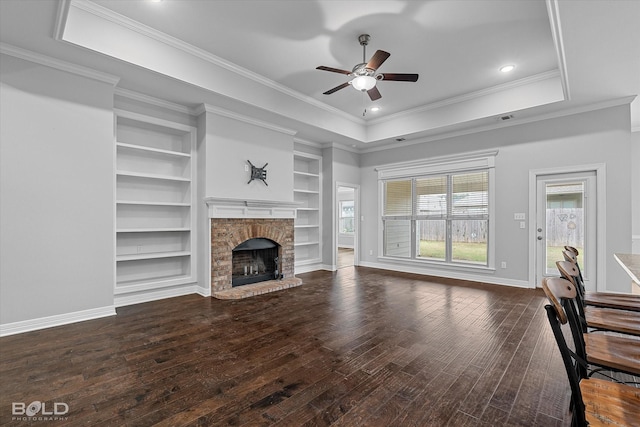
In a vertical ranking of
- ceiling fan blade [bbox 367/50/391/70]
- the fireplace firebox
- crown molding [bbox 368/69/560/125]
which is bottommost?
the fireplace firebox

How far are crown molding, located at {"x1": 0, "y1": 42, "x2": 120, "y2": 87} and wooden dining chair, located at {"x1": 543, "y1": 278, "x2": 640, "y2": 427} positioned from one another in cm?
491

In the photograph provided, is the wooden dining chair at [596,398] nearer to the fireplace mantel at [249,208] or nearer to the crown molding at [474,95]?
the fireplace mantel at [249,208]

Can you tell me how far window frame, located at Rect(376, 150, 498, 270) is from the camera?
5734 millimetres

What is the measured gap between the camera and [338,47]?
3.91 metres

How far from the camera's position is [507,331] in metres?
3.29

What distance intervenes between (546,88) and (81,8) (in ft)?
20.3

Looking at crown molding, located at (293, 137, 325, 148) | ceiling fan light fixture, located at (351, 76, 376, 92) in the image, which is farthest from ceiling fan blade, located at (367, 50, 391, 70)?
crown molding, located at (293, 137, 325, 148)

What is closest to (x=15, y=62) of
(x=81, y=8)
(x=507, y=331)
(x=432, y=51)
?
(x=81, y=8)

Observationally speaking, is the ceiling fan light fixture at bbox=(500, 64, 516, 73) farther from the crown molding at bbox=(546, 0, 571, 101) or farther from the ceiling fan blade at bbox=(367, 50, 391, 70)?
the ceiling fan blade at bbox=(367, 50, 391, 70)

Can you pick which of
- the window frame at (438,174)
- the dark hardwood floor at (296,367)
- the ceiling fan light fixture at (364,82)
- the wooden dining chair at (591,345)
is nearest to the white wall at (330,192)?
the window frame at (438,174)

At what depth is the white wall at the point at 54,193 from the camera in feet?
10.5

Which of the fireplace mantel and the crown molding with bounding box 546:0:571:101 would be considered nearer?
the crown molding with bounding box 546:0:571:101

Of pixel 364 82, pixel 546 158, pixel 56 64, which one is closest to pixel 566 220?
pixel 546 158

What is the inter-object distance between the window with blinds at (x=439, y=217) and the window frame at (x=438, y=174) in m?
0.03
